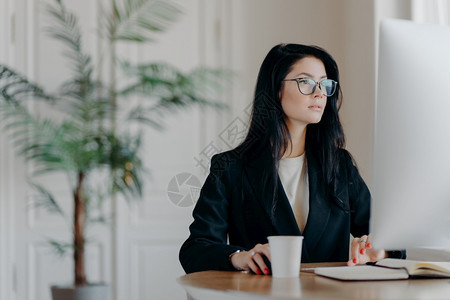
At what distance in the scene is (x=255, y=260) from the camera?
1.59 metres

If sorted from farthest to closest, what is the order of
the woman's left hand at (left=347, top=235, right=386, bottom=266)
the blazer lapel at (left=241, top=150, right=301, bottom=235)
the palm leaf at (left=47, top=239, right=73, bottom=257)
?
the palm leaf at (left=47, top=239, right=73, bottom=257), the blazer lapel at (left=241, top=150, right=301, bottom=235), the woman's left hand at (left=347, top=235, right=386, bottom=266)

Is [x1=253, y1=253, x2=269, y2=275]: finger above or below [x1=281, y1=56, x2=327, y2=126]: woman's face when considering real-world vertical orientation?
below

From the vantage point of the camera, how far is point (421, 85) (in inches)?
49.1

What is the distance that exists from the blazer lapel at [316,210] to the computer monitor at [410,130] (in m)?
0.79

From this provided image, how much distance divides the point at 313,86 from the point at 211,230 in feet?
1.80

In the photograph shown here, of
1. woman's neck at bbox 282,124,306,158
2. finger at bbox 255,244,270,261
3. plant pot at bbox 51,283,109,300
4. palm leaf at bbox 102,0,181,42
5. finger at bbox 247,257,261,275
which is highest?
palm leaf at bbox 102,0,181,42

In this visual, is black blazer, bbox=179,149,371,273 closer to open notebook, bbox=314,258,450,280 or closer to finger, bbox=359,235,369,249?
finger, bbox=359,235,369,249

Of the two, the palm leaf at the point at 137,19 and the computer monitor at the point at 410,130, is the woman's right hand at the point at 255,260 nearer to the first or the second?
the computer monitor at the point at 410,130

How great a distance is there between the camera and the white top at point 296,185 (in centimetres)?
213

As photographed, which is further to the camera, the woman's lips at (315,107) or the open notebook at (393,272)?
the woman's lips at (315,107)

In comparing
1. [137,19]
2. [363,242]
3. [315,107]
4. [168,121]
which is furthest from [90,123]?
[363,242]

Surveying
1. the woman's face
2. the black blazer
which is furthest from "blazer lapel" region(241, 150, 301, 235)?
the woman's face

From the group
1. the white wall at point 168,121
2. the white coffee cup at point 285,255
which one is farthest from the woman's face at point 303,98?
the white wall at point 168,121

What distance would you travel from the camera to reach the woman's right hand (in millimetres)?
1576
